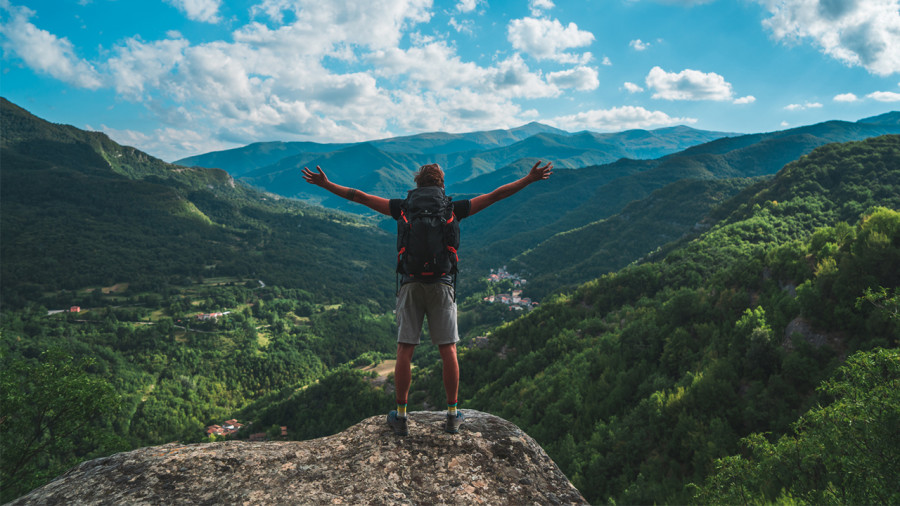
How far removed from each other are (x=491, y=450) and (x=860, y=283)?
18.8m

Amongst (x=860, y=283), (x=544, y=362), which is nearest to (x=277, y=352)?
(x=544, y=362)

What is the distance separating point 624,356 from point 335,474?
93.6 feet

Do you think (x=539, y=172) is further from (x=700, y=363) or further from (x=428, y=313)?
(x=700, y=363)

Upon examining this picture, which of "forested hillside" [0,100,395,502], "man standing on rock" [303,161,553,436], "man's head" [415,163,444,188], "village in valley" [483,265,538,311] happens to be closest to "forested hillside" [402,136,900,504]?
Result: "man standing on rock" [303,161,553,436]

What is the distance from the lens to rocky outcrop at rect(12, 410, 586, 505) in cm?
407

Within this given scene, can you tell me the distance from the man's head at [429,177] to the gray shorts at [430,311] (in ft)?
5.10

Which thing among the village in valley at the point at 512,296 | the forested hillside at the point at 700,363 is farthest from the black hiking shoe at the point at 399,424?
the village in valley at the point at 512,296

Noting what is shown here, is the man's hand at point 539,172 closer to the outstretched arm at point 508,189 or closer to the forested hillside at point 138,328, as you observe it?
the outstretched arm at point 508,189

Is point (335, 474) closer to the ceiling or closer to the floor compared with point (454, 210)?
closer to the floor

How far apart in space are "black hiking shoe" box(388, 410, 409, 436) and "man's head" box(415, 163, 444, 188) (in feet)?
11.3

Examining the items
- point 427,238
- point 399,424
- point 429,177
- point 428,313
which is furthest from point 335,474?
point 429,177

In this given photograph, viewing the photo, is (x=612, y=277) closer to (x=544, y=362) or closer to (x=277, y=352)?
(x=544, y=362)

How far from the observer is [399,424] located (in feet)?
17.7

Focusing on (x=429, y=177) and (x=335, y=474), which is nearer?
(x=335, y=474)
